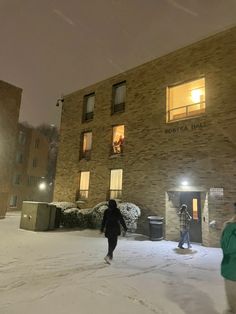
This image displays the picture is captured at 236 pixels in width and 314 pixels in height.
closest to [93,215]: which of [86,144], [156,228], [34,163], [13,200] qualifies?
[156,228]

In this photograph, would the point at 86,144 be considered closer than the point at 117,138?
No

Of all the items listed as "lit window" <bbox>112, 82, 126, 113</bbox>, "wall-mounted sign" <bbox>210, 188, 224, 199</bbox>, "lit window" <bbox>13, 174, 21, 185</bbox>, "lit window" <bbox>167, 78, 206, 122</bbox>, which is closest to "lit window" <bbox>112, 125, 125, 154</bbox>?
"lit window" <bbox>112, 82, 126, 113</bbox>

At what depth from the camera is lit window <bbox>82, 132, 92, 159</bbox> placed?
18531 millimetres

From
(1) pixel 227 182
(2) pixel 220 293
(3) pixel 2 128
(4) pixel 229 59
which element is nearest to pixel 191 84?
(4) pixel 229 59

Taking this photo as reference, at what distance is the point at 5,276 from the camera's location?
18.8 feet

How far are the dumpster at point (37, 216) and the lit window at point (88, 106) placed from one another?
7.84 m

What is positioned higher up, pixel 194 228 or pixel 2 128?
pixel 2 128

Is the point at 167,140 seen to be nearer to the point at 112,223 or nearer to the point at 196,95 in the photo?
the point at 196,95

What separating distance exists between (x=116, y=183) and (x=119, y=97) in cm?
578

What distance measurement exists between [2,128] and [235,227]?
64.8ft

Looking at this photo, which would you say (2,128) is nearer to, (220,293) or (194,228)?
(194,228)

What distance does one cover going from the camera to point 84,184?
1823cm

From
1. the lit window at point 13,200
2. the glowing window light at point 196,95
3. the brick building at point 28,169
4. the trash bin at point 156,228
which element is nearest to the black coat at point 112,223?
the trash bin at point 156,228

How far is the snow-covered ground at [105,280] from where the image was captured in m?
4.34
